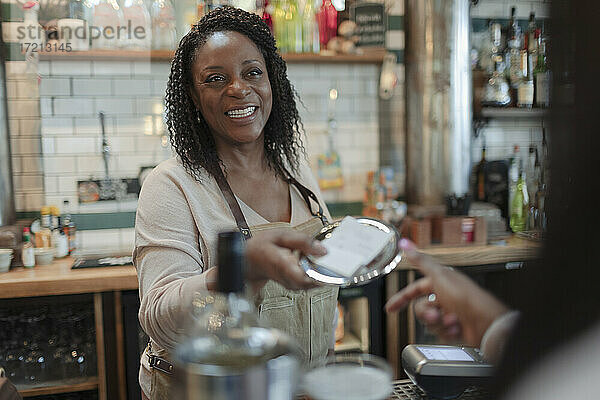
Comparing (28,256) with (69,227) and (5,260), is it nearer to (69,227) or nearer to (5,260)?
(5,260)

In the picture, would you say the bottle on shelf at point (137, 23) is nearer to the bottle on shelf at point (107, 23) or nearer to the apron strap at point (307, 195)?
the bottle on shelf at point (107, 23)

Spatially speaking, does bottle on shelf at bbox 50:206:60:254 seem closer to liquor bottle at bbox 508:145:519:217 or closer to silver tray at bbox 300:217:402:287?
silver tray at bbox 300:217:402:287

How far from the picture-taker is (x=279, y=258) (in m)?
1.02

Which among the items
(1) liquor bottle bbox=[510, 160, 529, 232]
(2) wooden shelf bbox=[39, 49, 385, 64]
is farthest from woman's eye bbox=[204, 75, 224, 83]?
(1) liquor bottle bbox=[510, 160, 529, 232]

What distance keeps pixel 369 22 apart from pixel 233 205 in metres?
2.24

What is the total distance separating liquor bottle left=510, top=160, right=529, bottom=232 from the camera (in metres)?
3.60

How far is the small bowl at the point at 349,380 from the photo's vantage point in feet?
2.18

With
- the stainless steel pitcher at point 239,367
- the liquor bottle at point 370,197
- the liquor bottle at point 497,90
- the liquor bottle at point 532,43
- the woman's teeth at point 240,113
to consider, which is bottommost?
the liquor bottle at point 370,197

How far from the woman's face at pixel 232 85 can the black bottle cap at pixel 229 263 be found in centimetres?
113

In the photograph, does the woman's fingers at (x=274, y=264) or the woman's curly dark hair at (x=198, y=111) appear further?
the woman's curly dark hair at (x=198, y=111)

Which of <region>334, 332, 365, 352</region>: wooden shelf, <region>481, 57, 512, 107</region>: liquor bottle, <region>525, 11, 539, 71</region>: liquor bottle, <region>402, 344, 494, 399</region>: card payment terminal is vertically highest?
<region>525, 11, 539, 71</region>: liquor bottle

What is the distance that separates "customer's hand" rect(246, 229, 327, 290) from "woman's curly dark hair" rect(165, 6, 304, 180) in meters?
0.65

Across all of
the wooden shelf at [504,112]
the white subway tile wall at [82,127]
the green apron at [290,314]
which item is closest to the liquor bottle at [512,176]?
the wooden shelf at [504,112]

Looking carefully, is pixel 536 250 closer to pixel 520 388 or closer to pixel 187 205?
pixel 520 388
